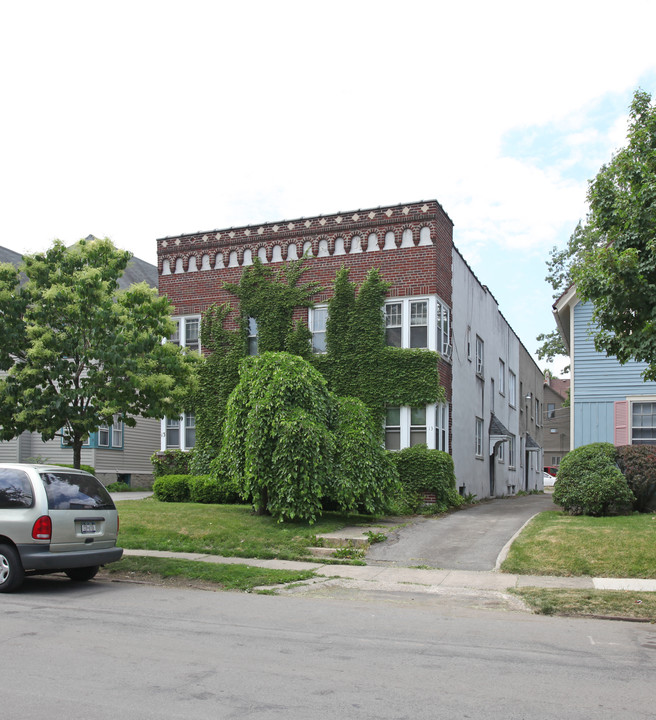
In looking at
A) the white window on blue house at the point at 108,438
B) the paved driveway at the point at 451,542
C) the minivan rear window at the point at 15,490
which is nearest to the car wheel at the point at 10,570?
the minivan rear window at the point at 15,490

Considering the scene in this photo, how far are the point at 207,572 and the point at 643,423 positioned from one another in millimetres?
13545

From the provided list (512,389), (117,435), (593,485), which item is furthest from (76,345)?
(512,389)

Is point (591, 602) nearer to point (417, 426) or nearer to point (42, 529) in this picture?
point (42, 529)

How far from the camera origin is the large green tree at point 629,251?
1139 cm

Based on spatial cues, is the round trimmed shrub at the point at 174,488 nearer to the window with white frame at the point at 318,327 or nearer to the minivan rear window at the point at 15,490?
the window with white frame at the point at 318,327

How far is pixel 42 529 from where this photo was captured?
30.2ft

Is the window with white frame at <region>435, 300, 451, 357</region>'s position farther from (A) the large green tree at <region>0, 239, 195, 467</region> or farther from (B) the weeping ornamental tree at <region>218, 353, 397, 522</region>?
(A) the large green tree at <region>0, 239, 195, 467</region>

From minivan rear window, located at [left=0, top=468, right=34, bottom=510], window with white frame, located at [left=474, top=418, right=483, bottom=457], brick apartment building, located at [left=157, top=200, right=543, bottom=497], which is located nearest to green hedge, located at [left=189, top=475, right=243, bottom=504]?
brick apartment building, located at [left=157, top=200, right=543, bottom=497]

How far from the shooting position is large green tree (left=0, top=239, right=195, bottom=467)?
13.8 m

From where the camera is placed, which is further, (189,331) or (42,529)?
(189,331)

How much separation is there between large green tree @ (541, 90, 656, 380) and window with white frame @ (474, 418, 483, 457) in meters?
11.2

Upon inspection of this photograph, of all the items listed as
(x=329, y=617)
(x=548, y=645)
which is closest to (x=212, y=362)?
(x=329, y=617)

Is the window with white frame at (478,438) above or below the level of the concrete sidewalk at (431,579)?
above

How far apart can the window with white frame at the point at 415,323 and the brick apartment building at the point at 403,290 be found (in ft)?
0.09
